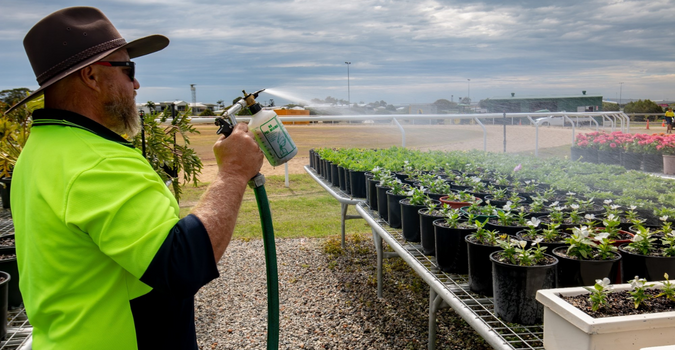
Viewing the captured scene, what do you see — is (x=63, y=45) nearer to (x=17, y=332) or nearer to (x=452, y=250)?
(x=17, y=332)

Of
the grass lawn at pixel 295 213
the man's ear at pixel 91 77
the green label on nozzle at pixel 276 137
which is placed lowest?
the grass lawn at pixel 295 213

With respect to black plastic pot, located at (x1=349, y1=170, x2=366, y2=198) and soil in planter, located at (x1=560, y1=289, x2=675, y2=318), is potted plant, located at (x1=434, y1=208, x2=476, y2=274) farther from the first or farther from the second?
black plastic pot, located at (x1=349, y1=170, x2=366, y2=198)

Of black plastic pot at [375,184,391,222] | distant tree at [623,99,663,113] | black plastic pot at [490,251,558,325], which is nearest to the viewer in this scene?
black plastic pot at [490,251,558,325]

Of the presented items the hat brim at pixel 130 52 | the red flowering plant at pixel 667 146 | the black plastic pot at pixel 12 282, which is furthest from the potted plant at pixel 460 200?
the red flowering plant at pixel 667 146

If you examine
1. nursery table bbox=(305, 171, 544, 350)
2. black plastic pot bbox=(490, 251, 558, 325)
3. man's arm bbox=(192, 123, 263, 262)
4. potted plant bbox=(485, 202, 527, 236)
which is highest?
man's arm bbox=(192, 123, 263, 262)

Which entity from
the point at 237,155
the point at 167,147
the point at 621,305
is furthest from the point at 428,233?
the point at 167,147

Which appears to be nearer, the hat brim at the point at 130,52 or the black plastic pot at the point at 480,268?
the hat brim at the point at 130,52

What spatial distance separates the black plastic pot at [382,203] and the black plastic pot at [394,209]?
0.52 ft

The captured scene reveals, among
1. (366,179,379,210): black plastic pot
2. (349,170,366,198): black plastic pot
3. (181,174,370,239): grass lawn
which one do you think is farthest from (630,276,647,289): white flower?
(181,174,370,239): grass lawn

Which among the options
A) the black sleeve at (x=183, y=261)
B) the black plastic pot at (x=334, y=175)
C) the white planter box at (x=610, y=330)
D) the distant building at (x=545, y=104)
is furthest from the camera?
the distant building at (x=545, y=104)

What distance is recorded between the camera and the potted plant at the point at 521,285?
1814 mm

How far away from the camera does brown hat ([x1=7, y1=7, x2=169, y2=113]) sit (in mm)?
1195

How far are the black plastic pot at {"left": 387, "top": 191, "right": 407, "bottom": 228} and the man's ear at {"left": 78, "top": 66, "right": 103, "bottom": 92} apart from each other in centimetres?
224

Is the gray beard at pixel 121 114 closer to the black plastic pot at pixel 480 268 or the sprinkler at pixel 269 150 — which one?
the sprinkler at pixel 269 150
